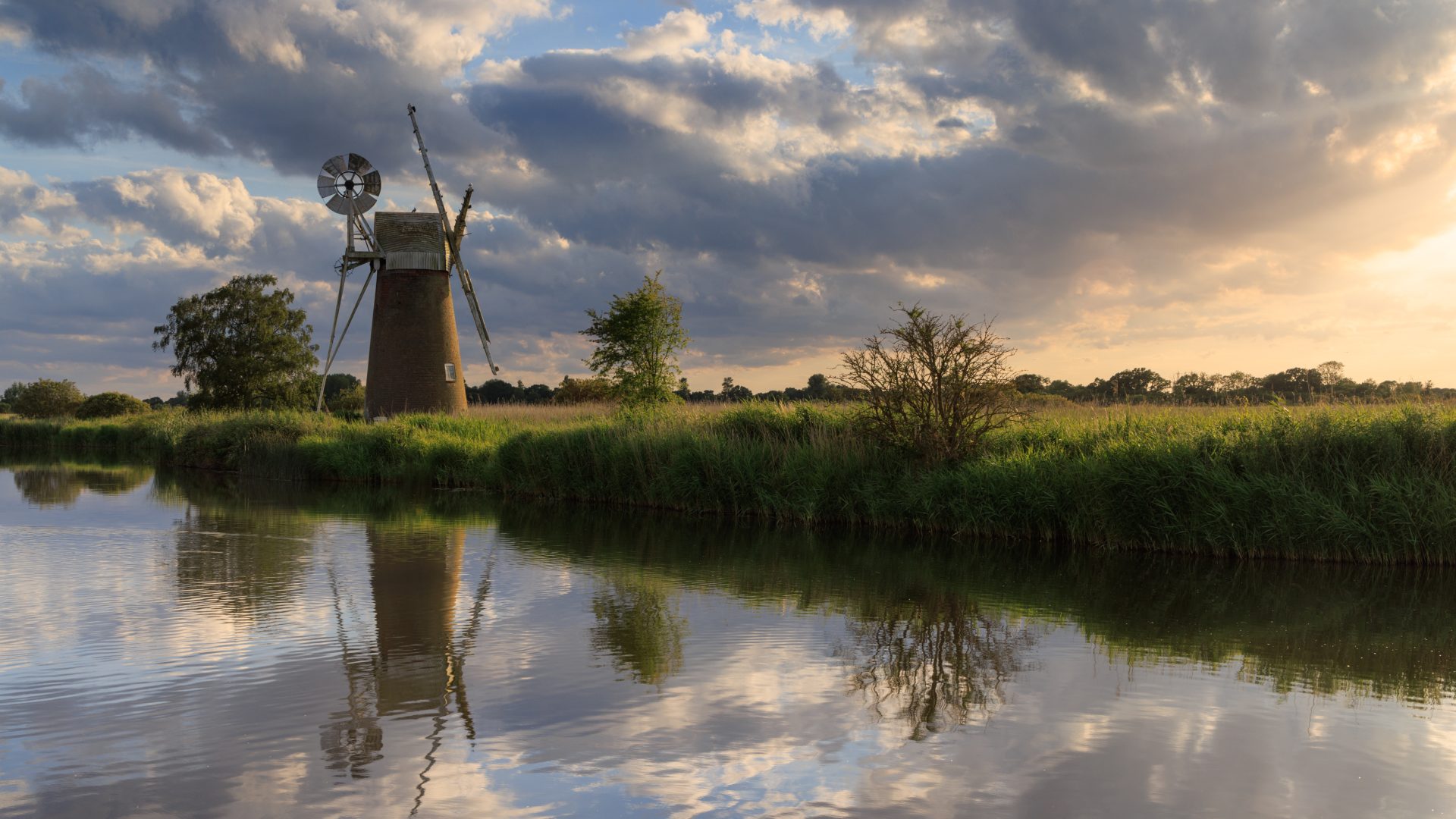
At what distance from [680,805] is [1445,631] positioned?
6.33m

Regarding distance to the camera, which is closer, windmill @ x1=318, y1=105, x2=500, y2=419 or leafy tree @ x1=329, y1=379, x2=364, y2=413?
windmill @ x1=318, y1=105, x2=500, y2=419

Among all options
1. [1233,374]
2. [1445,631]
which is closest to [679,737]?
[1445,631]

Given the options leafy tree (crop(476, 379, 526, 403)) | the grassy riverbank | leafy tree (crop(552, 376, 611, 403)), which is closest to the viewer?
the grassy riverbank

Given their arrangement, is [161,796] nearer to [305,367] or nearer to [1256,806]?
[1256,806]

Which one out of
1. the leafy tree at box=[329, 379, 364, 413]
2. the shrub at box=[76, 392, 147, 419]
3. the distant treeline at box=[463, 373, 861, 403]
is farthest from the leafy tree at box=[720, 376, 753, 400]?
the shrub at box=[76, 392, 147, 419]

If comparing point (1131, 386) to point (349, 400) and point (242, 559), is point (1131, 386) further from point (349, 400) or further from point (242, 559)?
point (349, 400)

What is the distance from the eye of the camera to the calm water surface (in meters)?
3.86

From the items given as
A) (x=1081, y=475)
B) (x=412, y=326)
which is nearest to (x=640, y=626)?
(x=1081, y=475)

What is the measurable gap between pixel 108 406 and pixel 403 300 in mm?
42082

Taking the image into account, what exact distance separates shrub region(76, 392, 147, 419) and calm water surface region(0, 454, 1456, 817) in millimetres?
57143

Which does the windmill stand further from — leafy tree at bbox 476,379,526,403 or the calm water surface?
leafy tree at bbox 476,379,526,403

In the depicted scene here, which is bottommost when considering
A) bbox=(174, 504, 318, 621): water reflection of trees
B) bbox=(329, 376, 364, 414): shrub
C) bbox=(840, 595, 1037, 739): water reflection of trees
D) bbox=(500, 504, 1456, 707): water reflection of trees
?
bbox=(500, 504, 1456, 707): water reflection of trees

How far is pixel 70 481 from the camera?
79.7 feet

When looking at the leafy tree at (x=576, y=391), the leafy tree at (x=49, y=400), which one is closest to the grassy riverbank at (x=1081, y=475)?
the leafy tree at (x=576, y=391)
